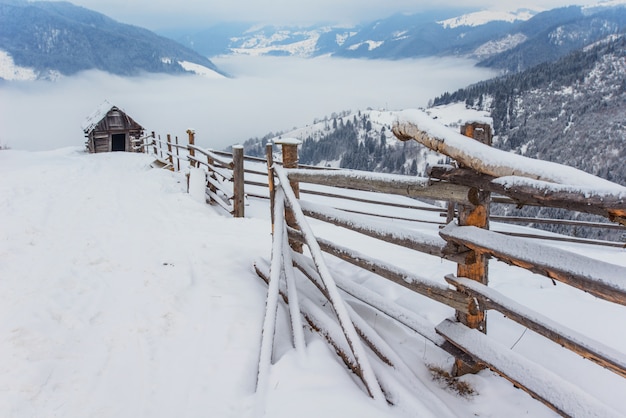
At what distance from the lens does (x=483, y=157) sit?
2311 millimetres

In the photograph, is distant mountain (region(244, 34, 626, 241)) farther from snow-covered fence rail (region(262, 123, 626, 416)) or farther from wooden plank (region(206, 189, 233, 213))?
snow-covered fence rail (region(262, 123, 626, 416))

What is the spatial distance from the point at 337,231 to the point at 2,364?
222 inches

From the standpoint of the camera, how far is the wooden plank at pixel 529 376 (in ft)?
7.15

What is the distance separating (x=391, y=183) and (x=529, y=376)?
1579 millimetres

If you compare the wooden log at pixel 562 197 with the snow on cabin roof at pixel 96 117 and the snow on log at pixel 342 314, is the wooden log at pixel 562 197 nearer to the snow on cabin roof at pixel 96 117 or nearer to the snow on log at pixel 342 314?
the snow on log at pixel 342 314

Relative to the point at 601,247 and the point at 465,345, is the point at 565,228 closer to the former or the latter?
the point at 601,247

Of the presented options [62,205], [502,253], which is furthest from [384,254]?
[62,205]

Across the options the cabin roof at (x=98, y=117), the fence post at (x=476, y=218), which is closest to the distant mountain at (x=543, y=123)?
the cabin roof at (x=98, y=117)

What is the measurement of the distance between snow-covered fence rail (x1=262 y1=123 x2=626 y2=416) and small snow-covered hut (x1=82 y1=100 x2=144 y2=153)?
27.4 meters

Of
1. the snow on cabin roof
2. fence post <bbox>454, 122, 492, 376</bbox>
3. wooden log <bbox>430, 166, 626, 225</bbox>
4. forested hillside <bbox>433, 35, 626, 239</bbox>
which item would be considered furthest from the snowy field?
forested hillside <bbox>433, 35, 626, 239</bbox>

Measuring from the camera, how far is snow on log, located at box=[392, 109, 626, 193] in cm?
202

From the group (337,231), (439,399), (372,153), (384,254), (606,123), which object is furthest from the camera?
(372,153)

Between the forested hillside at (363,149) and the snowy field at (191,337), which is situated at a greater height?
the forested hillside at (363,149)

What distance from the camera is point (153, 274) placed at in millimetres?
4594
